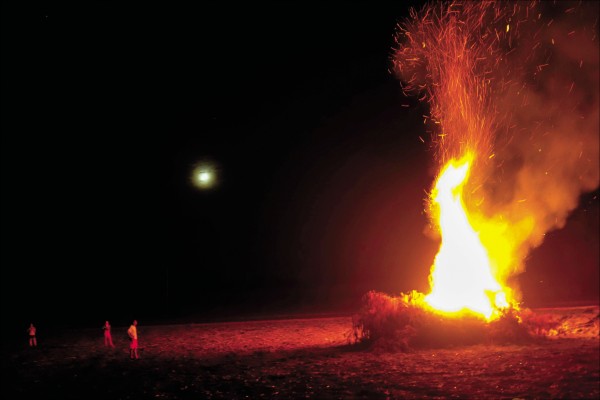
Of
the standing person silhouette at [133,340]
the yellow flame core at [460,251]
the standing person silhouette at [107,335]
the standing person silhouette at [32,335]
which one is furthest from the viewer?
the standing person silhouette at [32,335]

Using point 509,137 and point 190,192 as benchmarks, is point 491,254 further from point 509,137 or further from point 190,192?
point 190,192

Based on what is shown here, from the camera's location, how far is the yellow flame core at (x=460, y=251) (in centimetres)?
1462

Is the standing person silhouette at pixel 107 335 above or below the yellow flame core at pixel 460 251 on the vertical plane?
below

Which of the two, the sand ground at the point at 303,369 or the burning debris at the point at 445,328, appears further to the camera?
the burning debris at the point at 445,328

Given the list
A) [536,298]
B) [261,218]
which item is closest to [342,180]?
[261,218]

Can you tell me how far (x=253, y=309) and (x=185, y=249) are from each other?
30.9ft

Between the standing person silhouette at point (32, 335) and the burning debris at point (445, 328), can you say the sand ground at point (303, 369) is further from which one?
the standing person silhouette at point (32, 335)

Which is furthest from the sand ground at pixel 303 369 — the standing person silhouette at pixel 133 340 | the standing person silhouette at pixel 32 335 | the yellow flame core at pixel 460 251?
the yellow flame core at pixel 460 251

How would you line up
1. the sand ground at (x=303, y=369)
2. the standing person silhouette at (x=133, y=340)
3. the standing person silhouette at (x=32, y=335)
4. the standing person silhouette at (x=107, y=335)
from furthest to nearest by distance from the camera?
the standing person silhouette at (x=32, y=335), the standing person silhouette at (x=107, y=335), the standing person silhouette at (x=133, y=340), the sand ground at (x=303, y=369)

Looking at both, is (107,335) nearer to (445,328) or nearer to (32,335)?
(32,335)

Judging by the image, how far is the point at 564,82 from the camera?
60.7 feet

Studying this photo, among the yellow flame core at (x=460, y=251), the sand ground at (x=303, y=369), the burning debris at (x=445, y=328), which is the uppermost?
the yellow flame core at (x=460, y=251)

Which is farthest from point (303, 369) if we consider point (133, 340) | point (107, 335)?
point (107, 335)

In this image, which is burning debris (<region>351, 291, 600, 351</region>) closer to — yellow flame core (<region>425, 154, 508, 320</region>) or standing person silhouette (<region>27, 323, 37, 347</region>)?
yellow flame core (<region>425, 154, 508, 320</region>)
